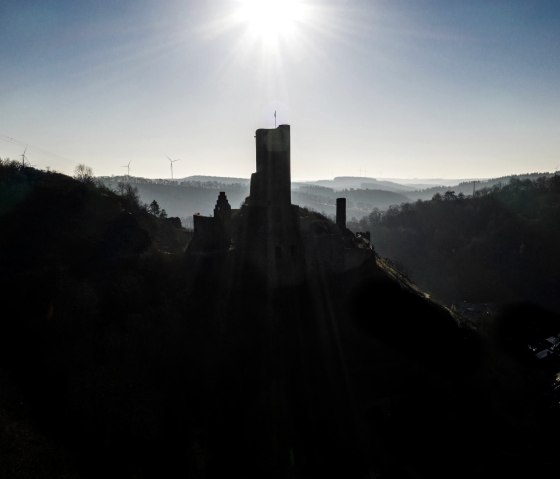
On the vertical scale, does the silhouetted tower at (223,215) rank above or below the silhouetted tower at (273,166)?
below

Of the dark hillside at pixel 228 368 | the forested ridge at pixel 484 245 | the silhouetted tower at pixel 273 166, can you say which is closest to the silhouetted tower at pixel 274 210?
the silhouetted tower at pixel 273 166

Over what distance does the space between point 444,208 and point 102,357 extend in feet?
348

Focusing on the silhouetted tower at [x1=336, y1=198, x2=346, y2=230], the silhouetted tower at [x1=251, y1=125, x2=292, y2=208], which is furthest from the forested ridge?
the silhouetted tower at [x1=251, y1=125, x2=292, y2=208]

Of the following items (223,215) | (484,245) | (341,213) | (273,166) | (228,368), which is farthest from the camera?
(484,245)

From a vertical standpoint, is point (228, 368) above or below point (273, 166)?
below

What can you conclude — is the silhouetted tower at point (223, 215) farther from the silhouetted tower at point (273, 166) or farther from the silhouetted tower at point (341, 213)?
the silhouetted tower at point (341, 213)

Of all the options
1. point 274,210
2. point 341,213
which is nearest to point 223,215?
point 274,210

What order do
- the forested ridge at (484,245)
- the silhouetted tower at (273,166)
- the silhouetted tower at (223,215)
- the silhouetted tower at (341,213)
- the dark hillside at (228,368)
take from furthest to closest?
the forested ridge at (484,245) < the silhouetted tower at (341,213) < the silhouetted tower at (223,215) < the silhouetted tower at (273,166) < the dark hillside at (228,368)

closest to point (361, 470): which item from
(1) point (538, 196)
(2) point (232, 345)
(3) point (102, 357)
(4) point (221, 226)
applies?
(2) point (232, 345)

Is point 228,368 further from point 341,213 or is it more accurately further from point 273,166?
point 341,213

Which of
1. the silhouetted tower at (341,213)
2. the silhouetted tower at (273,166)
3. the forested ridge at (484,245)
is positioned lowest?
the forested ridge at (484,245)

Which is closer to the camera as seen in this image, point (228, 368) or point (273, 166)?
point (228, 368)

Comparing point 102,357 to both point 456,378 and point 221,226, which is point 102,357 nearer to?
point 221,226

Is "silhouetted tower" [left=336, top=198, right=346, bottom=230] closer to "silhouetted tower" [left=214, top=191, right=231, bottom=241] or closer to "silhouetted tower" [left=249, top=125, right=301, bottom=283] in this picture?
"silhouetted tower" [left=214, top=191, right=231, bottom=241]
